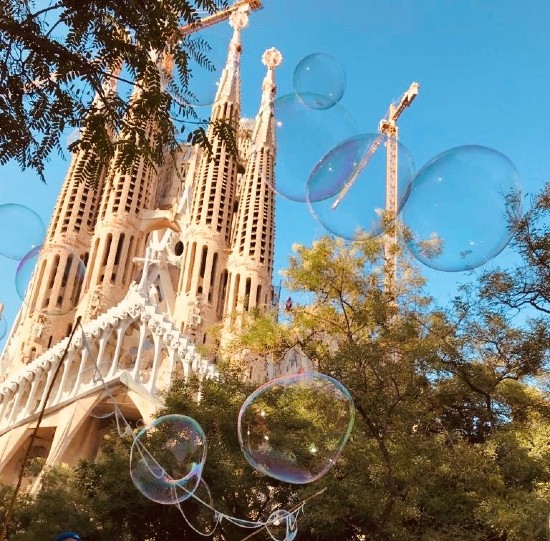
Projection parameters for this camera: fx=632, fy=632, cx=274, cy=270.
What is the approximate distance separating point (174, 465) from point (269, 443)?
2192 mm

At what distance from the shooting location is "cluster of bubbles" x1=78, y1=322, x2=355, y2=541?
275 inches

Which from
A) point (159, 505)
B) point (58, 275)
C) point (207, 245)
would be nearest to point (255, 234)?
point (207, 245)

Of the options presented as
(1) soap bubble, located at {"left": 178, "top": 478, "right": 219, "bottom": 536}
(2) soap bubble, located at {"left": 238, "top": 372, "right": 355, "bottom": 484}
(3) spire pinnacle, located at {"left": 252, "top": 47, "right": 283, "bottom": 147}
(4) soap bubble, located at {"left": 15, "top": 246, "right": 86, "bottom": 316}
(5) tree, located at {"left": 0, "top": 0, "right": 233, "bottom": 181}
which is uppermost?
(3) spire pinnacle, located at {"left": 252, "top": 47, "right": 283, "bottom": 147}

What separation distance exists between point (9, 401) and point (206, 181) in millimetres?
15468

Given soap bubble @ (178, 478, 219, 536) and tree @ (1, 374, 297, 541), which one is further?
tree @ (1, 374, 297, 541)

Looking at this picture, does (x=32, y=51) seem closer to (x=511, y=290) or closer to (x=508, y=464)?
(x=511, y=290)

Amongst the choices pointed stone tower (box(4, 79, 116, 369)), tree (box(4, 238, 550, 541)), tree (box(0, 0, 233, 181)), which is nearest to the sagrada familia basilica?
pointed stone tower (box(4, 79, 116, 369))

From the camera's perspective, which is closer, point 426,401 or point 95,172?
point 95,172

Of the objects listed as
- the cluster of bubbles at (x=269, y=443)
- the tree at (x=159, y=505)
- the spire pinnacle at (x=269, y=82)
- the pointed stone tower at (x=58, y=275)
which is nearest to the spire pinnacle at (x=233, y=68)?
the spire pinnacle at (x=269, y=82)

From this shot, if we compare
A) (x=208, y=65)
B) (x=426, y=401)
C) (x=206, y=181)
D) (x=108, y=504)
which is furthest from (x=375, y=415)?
(x=206, y=181)

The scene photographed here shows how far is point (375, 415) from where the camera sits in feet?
33.5

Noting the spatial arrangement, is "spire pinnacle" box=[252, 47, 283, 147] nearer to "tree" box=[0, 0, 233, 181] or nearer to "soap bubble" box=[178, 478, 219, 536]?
"soap bubble" box=[178, 478, 219, 536]

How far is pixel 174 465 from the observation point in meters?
8.77

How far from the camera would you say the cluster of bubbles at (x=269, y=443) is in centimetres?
699
